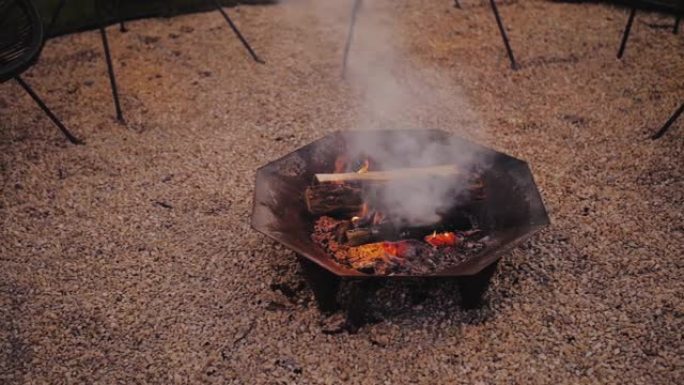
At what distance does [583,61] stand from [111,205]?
4239 millimetres

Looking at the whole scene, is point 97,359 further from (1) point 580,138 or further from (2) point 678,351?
(1) point 580,138

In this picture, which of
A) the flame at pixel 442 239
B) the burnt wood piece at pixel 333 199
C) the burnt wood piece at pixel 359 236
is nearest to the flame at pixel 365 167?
the burnt wood piece at pixel 333 199

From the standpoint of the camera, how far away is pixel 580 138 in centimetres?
412

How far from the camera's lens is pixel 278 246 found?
3.33m

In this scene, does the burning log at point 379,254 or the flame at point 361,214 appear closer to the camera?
the burning log at point 379,254

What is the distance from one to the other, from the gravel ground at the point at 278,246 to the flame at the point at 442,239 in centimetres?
26

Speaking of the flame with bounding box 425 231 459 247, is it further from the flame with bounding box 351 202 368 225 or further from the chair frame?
the chair frame

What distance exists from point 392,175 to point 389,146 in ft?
1.14

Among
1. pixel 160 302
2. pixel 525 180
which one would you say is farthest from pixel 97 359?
pixel 525 180

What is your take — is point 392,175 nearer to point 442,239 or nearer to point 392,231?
point 392,231

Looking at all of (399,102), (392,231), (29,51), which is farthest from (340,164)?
(29,51)

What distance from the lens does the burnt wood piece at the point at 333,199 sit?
2941 millimetres

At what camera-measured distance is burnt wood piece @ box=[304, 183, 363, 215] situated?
2941mm

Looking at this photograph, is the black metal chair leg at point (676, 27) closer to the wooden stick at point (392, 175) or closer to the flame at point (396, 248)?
the wooden stick at point (392, 175)
